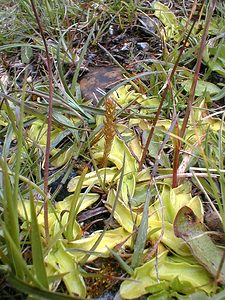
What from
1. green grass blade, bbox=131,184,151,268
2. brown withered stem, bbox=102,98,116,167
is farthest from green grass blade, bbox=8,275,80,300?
brown withered stem, bbox=102,98,116,167

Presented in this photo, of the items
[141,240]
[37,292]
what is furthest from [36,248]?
[141,240]

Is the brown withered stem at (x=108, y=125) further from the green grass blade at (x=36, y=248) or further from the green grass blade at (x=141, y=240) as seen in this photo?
the green grass blade at (x=36, y=248)

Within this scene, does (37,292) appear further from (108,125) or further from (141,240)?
(108,125)

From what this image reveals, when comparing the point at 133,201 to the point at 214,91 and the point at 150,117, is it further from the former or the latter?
the point at 214,91

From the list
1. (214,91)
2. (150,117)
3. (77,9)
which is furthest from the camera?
(77,9)

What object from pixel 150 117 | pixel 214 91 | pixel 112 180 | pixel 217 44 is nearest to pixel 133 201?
pixel 112 180

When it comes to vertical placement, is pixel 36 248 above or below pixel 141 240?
above

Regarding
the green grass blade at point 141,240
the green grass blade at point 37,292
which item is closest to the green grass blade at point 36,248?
the green grass blade at point 37,292

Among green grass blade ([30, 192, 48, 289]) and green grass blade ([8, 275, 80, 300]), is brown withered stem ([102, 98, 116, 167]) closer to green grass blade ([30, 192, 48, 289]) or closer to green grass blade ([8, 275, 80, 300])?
green grass blade ([30, 192, 48, 289])
